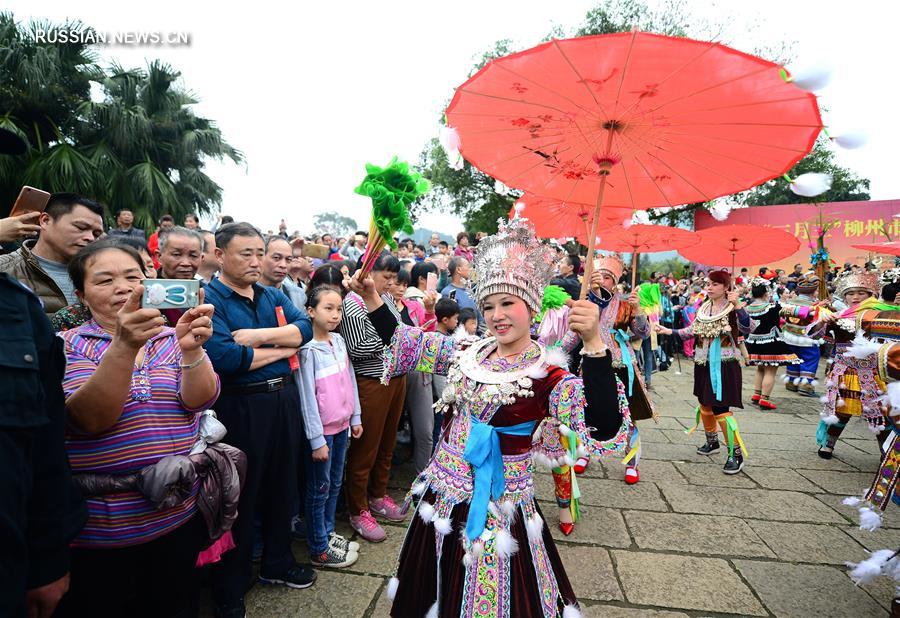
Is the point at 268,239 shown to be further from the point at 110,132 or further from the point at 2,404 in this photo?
the point at 110,132

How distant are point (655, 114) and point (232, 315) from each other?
2529 millimetres

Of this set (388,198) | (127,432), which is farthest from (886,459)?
(127,432)

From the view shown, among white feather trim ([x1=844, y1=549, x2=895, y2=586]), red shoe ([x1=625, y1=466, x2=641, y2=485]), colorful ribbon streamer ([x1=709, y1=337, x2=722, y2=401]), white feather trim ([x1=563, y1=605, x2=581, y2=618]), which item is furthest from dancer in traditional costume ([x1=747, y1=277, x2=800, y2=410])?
white feather trim ([x1=563, y1=605, x2=581, y2=618])

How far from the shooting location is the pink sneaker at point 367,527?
10.9ft

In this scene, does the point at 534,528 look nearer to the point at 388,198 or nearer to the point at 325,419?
the point at 325,419

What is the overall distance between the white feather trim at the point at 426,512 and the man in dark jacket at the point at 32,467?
4.13 feet

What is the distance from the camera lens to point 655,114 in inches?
86.5

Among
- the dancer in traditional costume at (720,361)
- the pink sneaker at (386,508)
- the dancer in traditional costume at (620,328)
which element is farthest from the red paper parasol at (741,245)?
the pink sneaker at (386,508)

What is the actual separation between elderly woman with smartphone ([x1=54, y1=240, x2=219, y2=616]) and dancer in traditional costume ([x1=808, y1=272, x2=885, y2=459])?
6.01 metres

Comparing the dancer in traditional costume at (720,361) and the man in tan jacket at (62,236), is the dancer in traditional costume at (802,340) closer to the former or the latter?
the dancer in traditional costume at (720,361)

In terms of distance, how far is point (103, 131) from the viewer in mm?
14531

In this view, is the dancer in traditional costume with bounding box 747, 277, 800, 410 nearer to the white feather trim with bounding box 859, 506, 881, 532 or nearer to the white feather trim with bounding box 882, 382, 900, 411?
the white feather trim with bounding box 859, 506, 881, 532

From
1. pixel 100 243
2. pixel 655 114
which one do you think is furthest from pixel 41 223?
pixel 655 114

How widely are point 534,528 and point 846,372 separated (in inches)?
213
